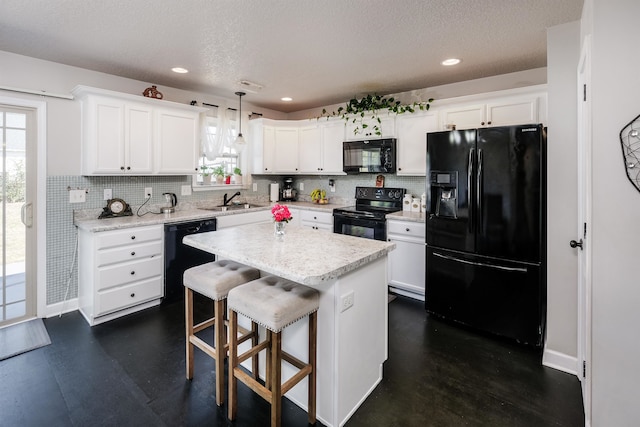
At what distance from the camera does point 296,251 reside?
1.95 metres

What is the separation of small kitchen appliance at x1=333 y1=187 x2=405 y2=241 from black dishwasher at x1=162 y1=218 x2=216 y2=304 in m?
1.75

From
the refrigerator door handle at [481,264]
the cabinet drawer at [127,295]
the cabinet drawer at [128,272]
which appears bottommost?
the cabinet drawer at [127,295]

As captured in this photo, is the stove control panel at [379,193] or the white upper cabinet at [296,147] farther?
the white upper cabinet at [296,147]

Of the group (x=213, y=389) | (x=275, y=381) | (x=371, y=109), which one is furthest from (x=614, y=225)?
(x=371, y=109)

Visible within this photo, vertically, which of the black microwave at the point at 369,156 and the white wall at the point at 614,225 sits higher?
the black microwave at the point at 369,156

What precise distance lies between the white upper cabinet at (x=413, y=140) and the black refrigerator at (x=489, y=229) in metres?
0.73

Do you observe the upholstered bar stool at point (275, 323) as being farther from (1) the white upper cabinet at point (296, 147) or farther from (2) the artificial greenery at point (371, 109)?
(1) the white upper cabinet at point (296, 147)

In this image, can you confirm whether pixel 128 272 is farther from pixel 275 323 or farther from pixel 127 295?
pixel 275 323

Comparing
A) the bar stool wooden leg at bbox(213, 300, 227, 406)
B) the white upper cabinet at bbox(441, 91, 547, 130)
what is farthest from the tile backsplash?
the bar stool wooden leg at bbox(213, 300, 227, 406)

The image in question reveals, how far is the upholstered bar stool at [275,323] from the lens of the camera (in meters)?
1.61

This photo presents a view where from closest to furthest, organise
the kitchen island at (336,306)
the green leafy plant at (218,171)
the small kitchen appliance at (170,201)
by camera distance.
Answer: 1. the kitchen island at (336,306)
2. the small kitchen appliance at (170,201)
3. the green leafy plant at (218,171)

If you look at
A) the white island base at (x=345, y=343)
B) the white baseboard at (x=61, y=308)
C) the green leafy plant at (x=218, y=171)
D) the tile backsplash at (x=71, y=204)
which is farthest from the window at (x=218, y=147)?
the white island base at (x=345, y=343)

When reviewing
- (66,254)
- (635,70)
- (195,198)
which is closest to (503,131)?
(635,70)

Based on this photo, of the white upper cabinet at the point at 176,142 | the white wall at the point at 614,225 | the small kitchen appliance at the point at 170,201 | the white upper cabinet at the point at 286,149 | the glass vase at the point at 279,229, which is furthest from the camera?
the white upper cabinet at the point at 286,149
